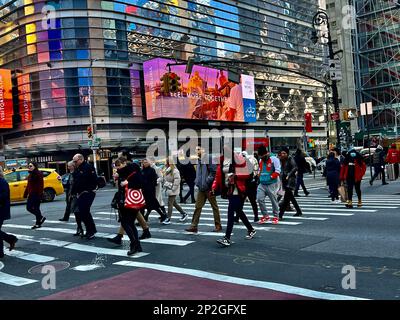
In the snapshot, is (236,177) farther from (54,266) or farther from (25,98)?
(25,98)

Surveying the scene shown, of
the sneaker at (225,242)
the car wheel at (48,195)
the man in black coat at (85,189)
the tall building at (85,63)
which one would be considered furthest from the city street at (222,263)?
the tall building at (85,63)

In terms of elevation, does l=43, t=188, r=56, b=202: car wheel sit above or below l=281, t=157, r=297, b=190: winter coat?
below

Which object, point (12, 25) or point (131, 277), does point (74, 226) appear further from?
point (12, 25)

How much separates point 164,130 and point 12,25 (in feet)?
65.5

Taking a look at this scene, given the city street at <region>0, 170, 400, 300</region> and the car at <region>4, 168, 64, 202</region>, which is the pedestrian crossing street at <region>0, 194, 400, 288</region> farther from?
the car at <region>4, 168, 64, 202</region>

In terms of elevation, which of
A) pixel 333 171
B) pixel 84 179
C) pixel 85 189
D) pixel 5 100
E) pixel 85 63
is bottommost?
pixel 333 171

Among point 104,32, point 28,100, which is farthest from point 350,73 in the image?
point 28,100

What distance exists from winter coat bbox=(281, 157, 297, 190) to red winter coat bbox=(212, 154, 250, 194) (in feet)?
9.52

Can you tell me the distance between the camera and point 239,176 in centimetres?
868

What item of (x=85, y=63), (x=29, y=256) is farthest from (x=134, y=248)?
(x=85, y=63)

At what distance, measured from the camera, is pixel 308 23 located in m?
76.1

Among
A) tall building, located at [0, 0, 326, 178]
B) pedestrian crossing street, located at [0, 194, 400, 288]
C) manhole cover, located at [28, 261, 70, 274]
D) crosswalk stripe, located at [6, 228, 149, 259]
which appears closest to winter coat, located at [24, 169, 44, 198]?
pedestrian crossing street, located at [0, 194, 400, 288]

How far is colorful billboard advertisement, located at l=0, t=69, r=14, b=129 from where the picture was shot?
4594 cm

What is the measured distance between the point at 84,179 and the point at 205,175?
2.83 meters
